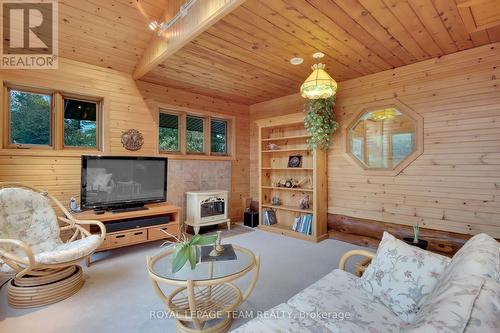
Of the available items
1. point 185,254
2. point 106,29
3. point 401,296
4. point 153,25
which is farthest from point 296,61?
point 401,296

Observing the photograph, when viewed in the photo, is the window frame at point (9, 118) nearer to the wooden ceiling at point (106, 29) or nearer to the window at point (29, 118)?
the window at point (29, 118)

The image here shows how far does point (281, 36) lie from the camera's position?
290 cm

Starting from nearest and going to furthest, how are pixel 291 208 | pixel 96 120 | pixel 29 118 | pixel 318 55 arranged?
pixel 318 55 → pixel 29 118 → pixel 96 120 → pixel 291 208

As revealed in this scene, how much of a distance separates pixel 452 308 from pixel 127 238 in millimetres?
3555

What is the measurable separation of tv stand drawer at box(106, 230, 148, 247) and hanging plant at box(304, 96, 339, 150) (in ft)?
9.70

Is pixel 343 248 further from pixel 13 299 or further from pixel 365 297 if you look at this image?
pixel 13 299

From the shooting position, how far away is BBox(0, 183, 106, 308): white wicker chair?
2.16 meters

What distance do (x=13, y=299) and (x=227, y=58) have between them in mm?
3425

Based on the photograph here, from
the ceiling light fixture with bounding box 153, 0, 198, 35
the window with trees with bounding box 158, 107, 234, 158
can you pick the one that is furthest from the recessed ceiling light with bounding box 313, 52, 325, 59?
the window with trees with bounding box 158, 107, 234, 158

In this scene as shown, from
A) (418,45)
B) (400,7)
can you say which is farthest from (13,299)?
(418,45)

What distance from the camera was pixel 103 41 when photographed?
11.4 feet

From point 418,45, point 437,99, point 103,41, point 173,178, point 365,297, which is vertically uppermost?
point 103,41

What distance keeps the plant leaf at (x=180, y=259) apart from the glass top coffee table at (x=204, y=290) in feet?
0.24

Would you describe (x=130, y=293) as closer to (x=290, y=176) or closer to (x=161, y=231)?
(x=161, y=231)
